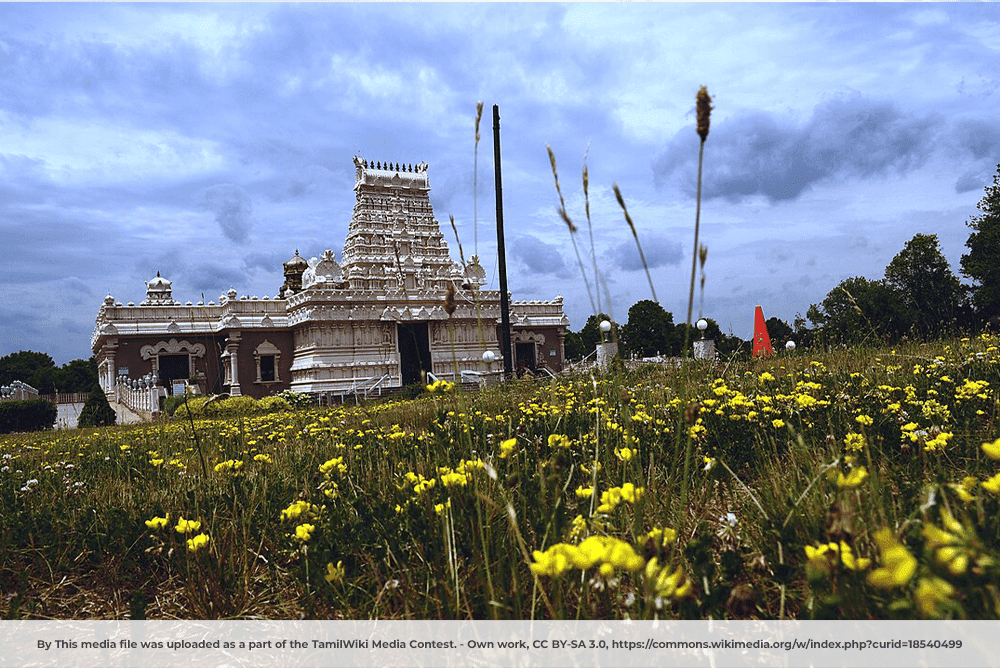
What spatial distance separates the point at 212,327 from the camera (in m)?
29.2

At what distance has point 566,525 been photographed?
2148mm

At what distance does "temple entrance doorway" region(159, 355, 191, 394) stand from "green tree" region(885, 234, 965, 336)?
3795 centimetres

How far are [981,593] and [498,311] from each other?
29.7 meters

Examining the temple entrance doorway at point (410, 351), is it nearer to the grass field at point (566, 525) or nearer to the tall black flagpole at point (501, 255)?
the tall black flagpole at point (501, 255)

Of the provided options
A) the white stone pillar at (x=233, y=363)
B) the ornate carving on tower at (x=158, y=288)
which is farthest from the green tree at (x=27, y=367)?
the white stone pillar at (x=233, y=363)

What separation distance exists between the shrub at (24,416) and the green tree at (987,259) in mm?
38698

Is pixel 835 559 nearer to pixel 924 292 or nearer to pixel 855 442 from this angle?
pixel 855 442

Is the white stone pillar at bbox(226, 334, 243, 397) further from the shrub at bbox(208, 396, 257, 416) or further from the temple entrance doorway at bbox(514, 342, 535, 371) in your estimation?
the temple entrance doorway at bbox(514, 342, 535, 371)

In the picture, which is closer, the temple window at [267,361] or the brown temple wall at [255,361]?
the brown temple wall at [255,361]

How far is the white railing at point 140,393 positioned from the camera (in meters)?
22.2

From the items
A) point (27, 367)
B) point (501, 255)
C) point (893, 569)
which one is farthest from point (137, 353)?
point (27, 367)

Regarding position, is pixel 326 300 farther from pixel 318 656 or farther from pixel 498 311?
pixel 318 656

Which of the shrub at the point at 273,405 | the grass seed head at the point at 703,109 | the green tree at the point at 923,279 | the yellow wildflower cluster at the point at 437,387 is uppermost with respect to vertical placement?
the green tree at the point at 923,279

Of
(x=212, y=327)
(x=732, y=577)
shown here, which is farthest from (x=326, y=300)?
(x=732, y=577)
